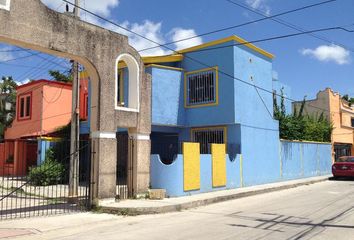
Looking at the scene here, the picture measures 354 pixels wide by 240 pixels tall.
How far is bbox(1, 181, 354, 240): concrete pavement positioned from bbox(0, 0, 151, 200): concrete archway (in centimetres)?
192

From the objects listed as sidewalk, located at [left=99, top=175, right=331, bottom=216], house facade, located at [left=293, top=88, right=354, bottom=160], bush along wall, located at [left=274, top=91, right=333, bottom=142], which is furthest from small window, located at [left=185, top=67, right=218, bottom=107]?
house facade, located at [left=293, top=88, right=354, bottom=160]

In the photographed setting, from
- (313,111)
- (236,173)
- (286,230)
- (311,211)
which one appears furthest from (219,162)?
(313,111)

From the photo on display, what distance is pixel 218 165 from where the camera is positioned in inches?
684

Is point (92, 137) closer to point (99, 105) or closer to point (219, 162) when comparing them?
point (99, 105)

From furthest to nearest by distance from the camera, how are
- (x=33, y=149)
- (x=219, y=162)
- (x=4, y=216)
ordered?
(x=33, y=149) → (x=219, y=162) → (x=4, y=216)

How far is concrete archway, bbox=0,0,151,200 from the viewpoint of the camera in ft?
35.4

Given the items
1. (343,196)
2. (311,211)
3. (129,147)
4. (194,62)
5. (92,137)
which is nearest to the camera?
(311,211)

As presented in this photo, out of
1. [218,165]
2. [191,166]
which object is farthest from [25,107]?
[191,166]

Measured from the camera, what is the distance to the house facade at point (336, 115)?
35.4 m

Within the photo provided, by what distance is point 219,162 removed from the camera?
1747 cm

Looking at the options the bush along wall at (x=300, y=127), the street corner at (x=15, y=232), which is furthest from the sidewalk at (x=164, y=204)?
the bush along wall at (x=300, y=127)

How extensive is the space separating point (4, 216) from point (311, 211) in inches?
353

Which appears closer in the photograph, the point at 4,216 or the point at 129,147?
the point at 4,216

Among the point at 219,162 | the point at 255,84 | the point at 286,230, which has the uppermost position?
the point at 255,84
